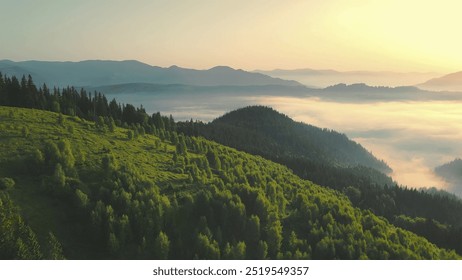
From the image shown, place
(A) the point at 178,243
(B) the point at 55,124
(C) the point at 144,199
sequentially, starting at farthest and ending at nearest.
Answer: (B) the point at 55,124, (C) the point at 144,199, (A) the point at 178,243

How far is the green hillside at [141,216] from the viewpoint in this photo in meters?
50.6

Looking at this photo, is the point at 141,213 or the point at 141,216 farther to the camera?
the point at 141,213

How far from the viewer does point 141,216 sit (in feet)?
179

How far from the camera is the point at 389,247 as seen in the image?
63.8m

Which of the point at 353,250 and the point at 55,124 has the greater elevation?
the point at 55,124

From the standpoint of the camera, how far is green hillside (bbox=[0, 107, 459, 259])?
50.6 meters

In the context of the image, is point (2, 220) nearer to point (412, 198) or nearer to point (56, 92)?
point (56, 92)

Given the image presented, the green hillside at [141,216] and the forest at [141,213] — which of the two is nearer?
the green hillside at [141,216]

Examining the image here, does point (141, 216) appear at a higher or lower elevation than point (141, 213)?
lower

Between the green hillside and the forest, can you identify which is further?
the forest

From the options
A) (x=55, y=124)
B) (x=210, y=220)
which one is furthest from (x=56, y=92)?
(x=210, y=220)

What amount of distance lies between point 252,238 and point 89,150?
44516mm
